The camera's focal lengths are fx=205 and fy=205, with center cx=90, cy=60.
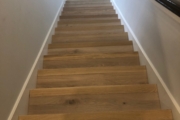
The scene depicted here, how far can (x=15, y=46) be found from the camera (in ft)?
4.73

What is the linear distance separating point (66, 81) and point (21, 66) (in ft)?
1.54

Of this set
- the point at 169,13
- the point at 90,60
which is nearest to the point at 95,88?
the point at 90,60

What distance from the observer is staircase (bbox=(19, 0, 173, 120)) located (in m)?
1.36

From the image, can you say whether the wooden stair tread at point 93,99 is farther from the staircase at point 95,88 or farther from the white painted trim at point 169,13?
the white painted trim at point 169,13

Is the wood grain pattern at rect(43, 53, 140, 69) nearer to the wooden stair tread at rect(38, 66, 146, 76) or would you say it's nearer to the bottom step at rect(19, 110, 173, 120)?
the wooden stair tread at rect(38, 66, 146, 76)

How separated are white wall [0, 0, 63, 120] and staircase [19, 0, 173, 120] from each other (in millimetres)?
180

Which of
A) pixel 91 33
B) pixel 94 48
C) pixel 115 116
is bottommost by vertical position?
pixel 115 116

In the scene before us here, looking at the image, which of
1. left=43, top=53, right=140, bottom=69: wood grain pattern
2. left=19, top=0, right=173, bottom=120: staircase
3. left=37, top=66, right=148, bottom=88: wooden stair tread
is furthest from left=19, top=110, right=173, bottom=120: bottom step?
left=43, top=53, right=140, bottom=69: wood grain pattern

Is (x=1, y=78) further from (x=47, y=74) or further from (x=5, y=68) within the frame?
(x=47, y=74)

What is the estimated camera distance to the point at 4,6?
128 centimetres

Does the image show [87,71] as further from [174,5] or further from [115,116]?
[174,5]

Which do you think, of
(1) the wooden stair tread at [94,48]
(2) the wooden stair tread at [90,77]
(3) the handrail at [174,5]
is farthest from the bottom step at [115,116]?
(1) the wooden stair tread at [94,48]

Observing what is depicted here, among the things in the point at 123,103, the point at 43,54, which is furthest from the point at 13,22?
the point at 123,103

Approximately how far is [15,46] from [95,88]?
0.68 meters
